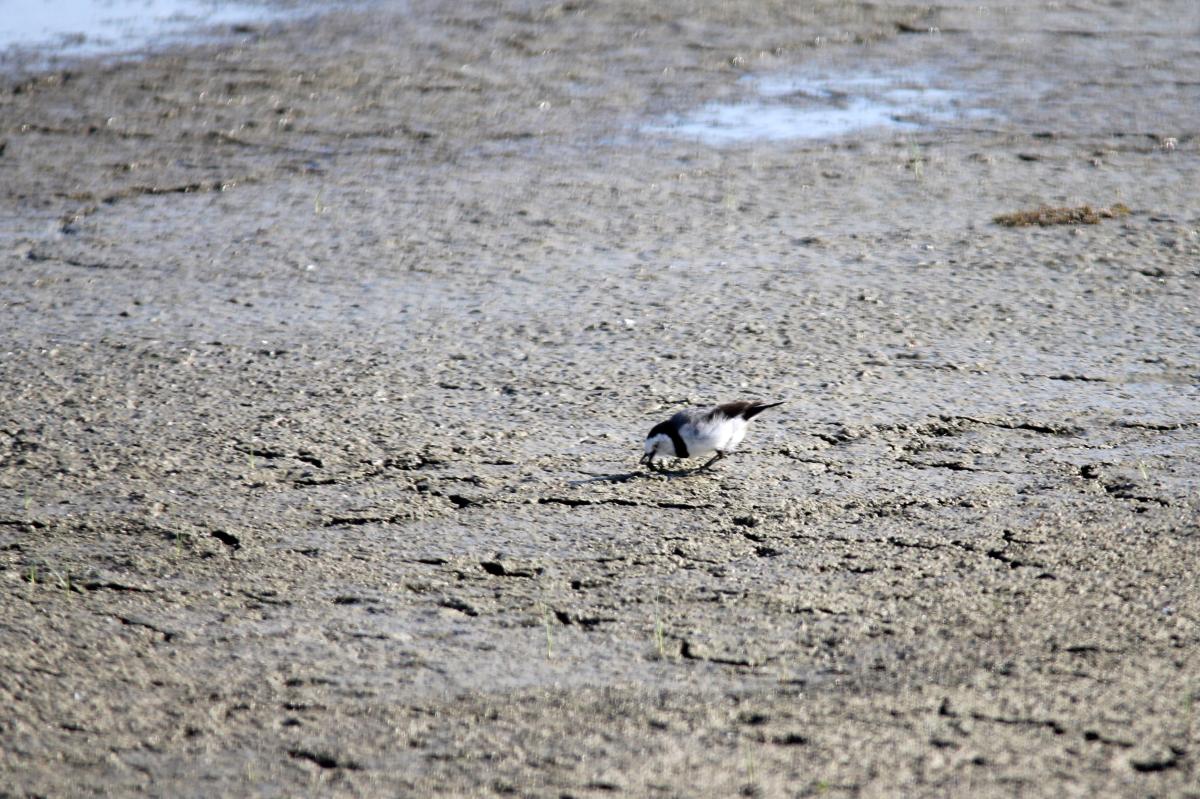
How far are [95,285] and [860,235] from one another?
394 cm

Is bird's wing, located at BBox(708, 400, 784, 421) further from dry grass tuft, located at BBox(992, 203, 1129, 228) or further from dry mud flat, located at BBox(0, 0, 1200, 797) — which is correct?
dry grass tuft, located at BBox(992, 203, 1129, 228)

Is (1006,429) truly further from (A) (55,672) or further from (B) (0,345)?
(B) (0,345)

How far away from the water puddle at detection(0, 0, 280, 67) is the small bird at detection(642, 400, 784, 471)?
28.1 feet

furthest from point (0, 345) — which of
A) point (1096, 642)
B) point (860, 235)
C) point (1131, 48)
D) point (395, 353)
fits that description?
point (1131, 48)

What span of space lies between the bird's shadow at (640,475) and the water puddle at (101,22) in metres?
8.38

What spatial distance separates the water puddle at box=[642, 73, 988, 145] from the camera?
944 centimetres

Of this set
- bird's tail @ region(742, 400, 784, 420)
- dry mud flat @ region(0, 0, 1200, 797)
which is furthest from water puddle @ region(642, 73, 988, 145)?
bird's tail @ region(742, 400, 784, 420)

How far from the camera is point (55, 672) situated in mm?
3805

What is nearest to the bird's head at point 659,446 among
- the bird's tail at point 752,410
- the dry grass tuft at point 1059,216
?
the bird's tail at point 752,410

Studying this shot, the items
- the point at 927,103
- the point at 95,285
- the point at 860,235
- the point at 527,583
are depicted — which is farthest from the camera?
the point at 927,103

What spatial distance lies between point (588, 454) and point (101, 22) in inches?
383

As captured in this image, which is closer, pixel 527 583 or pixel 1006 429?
pixel 527 583

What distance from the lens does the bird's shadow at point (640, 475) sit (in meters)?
4.96

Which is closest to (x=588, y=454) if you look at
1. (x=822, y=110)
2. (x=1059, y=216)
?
(x=1059, y=216)
